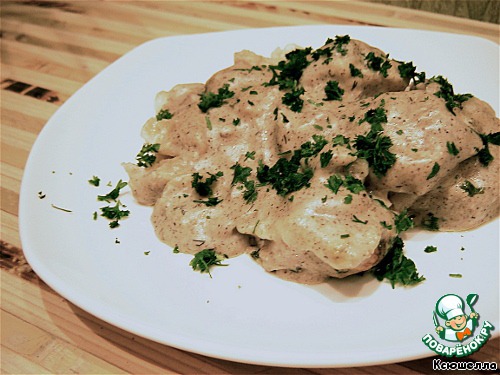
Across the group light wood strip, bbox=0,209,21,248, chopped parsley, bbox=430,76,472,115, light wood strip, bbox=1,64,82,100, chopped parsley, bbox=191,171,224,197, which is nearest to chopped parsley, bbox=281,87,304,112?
chopped parsley, bbox=191,171,224,197

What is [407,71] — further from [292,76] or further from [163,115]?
[163,115]

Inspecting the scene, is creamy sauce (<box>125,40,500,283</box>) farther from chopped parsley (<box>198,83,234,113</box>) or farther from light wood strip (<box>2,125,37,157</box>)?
light wood strip (<box>2,125,37,157</box>)

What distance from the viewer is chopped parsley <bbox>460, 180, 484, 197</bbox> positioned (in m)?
3.11

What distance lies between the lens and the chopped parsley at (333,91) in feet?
11.6

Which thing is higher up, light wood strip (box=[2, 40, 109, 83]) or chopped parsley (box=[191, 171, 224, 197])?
chopped parsley (box=[191, 171, 224, 197])

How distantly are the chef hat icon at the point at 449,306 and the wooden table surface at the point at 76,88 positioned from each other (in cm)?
26

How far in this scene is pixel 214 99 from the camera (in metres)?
3.73

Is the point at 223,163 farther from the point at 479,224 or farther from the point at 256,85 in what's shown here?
the point at 479,224

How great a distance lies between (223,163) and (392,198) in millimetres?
1082

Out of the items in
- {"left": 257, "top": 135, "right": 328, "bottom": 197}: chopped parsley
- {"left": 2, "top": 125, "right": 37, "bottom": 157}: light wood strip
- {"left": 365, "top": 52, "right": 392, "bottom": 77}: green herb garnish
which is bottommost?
{"left": 2, "top": 125, "right": 37, "bottom": 157}: light wood strip

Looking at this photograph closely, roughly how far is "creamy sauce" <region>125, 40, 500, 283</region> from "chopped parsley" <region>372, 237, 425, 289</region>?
5.0 inches

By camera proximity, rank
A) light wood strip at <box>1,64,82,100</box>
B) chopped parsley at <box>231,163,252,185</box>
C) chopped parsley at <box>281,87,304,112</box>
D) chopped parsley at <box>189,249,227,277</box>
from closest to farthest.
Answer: chopped parsley at <box>189,249,227,277</box>, chopped parsley at <box>231,163,252,185</box>, chopped parsley at <box>281,87,304,112</box>, light wood strip at <box>1,64,82,100</box>

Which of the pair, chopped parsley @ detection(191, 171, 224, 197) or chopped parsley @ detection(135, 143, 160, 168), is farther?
chopped parsley @ detection(135, 143, 160, 168)

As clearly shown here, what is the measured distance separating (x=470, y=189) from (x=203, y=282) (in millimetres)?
1646
